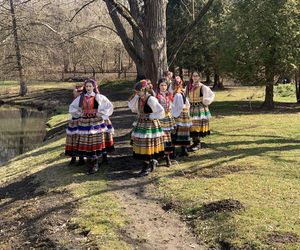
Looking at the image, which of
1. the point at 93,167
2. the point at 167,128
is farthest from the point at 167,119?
the point at 93,167

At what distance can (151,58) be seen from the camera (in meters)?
11.9

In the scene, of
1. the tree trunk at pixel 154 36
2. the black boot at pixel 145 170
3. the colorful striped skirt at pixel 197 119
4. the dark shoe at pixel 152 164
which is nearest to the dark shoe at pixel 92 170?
the black boot at pixel 145 170

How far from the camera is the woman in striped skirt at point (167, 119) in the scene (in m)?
9.41

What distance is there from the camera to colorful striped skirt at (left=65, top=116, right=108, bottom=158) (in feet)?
30.3

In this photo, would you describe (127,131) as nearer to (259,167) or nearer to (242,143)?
(242,143)

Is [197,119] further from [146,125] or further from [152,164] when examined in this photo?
[146,125]

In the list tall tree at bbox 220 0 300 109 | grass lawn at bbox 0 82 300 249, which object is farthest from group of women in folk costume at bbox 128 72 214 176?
tall tree at bbox 220 0 300 109

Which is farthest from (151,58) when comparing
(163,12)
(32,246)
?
(32,246)

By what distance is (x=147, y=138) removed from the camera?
28.5 feet

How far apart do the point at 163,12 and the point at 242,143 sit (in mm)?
4196

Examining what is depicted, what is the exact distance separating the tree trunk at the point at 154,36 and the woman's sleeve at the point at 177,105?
238cm

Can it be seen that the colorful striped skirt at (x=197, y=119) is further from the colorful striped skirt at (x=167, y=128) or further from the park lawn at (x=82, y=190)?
the park lawn at (x=82, y=190)

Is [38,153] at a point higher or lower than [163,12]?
lower

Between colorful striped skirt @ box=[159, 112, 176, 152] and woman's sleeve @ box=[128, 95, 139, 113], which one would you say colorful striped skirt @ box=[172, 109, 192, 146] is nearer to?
colorful striped skirt @ box=[159, 112, 176, 152]
